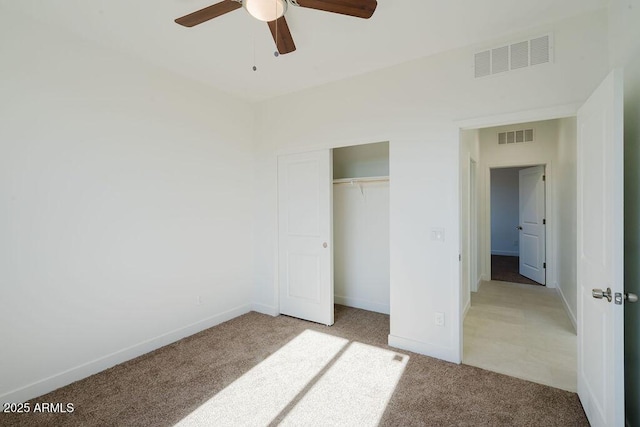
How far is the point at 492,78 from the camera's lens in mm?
2469

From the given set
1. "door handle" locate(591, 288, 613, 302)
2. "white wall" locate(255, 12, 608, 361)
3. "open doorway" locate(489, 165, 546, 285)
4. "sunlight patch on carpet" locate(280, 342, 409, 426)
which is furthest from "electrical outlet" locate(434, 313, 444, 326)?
"open doorway" locate(489, 165, 546, 285)

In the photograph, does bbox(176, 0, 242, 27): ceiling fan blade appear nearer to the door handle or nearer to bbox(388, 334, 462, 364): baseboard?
the door handle

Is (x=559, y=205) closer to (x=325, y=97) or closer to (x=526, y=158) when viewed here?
(x=526, y=158)

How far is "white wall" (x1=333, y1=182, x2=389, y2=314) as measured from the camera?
3.88 metres

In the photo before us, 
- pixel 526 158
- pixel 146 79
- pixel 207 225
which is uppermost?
pixel 146 79

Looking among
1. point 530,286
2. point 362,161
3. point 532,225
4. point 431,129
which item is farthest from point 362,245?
point 532,225

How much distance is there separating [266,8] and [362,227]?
9.55 feet

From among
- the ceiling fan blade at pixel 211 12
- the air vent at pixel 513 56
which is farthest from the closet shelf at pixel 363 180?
the ceiling fan blade at pixel 211 12

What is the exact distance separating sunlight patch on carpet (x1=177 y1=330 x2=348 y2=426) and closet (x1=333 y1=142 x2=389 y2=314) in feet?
3.62

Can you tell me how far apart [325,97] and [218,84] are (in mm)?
1268

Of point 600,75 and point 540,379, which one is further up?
point 600,75

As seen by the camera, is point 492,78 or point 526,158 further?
point 526,158

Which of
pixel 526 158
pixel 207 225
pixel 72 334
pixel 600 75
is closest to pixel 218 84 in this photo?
pixel 207 225

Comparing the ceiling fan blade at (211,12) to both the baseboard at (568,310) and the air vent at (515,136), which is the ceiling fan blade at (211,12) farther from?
the air vent at (515,136)
